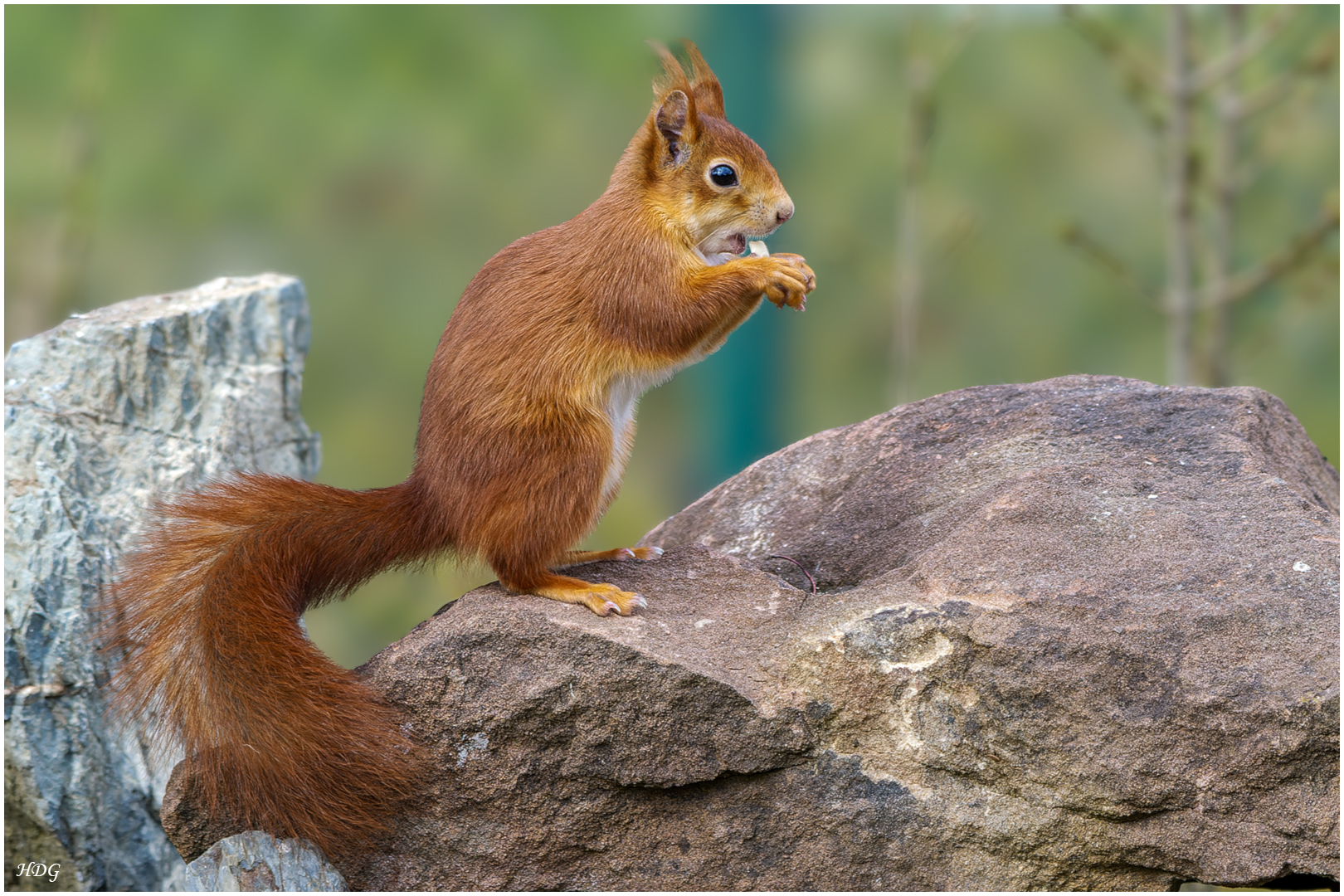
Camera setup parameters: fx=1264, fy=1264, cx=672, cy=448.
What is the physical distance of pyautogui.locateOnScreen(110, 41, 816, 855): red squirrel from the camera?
262 centimetres

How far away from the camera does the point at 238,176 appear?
5156 millimetres

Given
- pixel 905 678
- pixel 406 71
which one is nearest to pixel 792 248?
pixel 406 71

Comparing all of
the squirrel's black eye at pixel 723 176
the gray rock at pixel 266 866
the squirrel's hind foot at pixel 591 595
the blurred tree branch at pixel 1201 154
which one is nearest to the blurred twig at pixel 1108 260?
the blurred tree branch at pixel 1201 154

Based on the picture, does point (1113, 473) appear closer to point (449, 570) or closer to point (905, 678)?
point (905, 678)

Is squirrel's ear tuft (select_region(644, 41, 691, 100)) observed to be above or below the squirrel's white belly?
above

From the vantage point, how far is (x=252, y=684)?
8.67 ft

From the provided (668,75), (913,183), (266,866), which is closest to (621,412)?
(668,75)

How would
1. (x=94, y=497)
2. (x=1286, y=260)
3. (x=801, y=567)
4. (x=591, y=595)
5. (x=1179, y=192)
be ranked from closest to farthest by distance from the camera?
(x=591, y=595) → (x=801, y=567) → (x=94, y=497) → (x=1286, y=260) → (x=1179, y=192)

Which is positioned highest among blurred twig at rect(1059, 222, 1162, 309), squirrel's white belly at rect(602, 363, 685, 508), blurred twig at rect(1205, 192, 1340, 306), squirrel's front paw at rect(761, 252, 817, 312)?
blurred twig at rect(1205, 192, 1340, 306)

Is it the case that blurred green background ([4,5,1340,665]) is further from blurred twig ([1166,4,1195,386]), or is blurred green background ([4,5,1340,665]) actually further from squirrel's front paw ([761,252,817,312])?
squirrel's front paw ([761,252,817,312])

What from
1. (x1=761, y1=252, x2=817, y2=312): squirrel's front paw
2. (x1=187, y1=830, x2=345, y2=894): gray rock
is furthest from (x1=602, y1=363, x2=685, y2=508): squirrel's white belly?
(x1=187, y1=830, x2=345, y2=894): gray rock

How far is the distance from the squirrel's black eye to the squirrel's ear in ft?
0.28

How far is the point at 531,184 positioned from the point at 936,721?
3333mm

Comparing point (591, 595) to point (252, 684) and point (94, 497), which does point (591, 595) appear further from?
point (94, 497)
